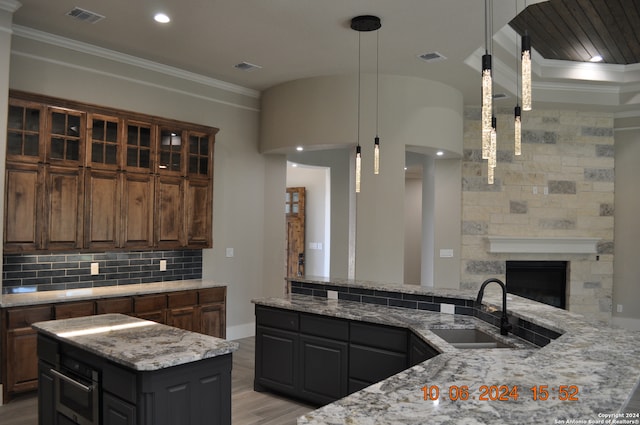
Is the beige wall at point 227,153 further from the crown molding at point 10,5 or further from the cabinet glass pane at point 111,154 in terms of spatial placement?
the crown molding at point 10,5

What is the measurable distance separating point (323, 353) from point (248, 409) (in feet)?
2.69

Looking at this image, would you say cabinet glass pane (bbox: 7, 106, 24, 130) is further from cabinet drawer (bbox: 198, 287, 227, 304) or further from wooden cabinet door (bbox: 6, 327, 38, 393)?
cabinet drawer (bbox: 198, 287, 227, 304)

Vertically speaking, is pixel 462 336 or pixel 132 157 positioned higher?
pixel 132 157

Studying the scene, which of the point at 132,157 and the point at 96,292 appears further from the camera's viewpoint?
the point at 132,157

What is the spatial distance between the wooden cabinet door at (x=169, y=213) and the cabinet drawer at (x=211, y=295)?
0.60 m

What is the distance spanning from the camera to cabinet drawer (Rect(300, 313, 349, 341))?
382 centimetres

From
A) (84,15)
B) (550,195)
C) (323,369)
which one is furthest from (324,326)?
(550,195)

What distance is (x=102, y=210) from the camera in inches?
191

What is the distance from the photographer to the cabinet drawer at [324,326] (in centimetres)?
382

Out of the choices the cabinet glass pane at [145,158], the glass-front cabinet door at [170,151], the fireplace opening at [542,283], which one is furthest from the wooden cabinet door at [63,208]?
the fireplace opening at [542,283]

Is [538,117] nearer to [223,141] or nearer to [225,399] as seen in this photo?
[223,141]

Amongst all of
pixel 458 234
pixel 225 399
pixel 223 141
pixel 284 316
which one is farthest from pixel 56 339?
pixel 458 234

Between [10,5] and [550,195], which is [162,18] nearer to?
[10,5]

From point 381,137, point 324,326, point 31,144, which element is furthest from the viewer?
point 381,137
